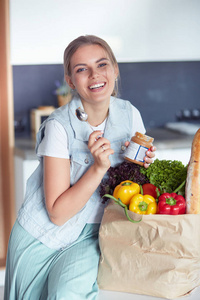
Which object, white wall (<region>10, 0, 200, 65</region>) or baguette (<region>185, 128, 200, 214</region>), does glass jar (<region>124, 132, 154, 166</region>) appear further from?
white wall (<region>10, 0, 200, 65</region>)

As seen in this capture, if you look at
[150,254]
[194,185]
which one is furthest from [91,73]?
[150,254]

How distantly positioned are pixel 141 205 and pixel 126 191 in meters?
0.07

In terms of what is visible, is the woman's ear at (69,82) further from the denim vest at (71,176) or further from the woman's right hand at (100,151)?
the woman's right hand at (100,151)

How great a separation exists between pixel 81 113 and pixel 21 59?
141 cm

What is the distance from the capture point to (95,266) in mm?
1351

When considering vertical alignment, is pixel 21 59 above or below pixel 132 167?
above

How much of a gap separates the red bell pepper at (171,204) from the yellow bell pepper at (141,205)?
2 centimetres

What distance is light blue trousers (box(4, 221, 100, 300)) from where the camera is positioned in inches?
50.7

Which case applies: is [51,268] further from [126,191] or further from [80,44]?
[80,44]

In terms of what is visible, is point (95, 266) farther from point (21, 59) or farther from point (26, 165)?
point (21, 59)

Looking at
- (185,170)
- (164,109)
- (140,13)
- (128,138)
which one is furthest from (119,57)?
(185,170)

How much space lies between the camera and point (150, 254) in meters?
1.24

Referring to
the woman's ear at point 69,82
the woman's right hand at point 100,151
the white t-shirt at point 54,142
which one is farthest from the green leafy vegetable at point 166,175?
the woman's ear at point 69,82

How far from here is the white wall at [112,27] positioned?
2.66m
